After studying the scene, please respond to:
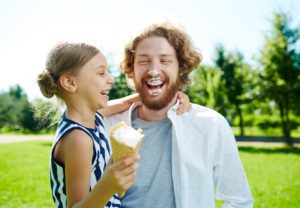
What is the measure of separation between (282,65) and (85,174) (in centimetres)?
2072

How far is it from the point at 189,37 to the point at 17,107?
6347 centimetres

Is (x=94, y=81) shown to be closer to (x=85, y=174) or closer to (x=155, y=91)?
(x=85, y=174)

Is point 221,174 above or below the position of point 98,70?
below

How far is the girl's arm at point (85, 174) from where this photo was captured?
6.12ft

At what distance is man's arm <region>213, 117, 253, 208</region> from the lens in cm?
299

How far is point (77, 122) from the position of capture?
2.35 meters

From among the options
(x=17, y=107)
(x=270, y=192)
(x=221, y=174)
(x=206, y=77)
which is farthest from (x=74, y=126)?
(x=17, y=107)

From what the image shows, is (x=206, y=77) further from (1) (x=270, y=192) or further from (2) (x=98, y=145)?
(2) (x=98, y=145)

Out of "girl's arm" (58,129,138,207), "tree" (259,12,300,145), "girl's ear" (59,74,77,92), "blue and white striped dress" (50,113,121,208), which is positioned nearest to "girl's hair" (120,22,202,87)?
"girl's ear" (59,74,77,92)

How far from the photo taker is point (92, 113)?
8.21ft

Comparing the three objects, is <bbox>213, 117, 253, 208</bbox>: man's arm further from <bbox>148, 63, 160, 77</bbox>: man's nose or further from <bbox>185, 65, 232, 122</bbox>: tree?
<bbox>185, 65, 232, 122</bbox>: tree

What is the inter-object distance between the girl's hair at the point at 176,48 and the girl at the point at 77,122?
1.22m

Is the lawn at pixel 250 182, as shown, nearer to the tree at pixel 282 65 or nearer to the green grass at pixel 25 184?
the green grass at pixel 25 184

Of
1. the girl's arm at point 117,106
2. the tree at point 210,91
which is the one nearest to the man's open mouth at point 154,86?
the girl's arm at point 117,106
